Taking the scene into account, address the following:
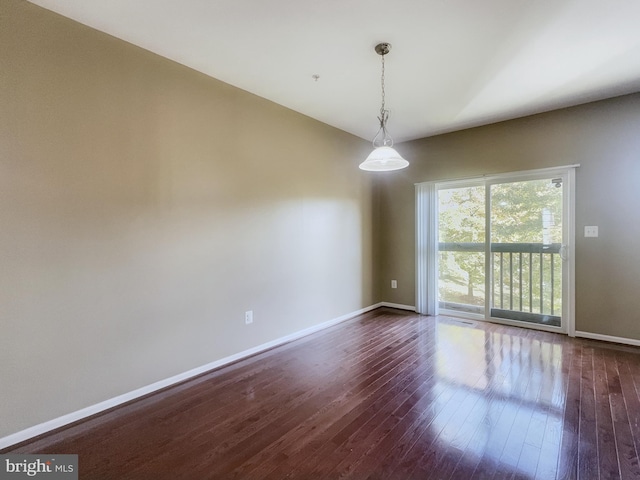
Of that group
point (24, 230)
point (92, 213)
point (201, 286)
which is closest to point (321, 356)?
point (201, 286)

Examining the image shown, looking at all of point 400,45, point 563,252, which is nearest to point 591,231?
point 563,252

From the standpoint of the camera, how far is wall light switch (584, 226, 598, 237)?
3445mm

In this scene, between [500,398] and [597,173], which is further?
[597,173]

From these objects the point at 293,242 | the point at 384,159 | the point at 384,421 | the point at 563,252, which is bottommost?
the point at 384,421

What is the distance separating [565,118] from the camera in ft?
11.8

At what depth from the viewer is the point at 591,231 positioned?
11.4 feet

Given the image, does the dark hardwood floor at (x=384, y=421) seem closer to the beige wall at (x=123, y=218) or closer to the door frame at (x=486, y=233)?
the beige wall at (x=123, y=218)

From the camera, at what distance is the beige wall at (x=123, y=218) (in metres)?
1.86

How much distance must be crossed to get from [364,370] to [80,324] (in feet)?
7.50

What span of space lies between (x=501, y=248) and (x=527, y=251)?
0.98ft

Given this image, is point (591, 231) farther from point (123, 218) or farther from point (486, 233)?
point (123, 218)

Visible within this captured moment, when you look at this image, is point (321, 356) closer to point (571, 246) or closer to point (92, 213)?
point (92, 213)

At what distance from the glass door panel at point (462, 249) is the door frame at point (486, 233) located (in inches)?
3.6

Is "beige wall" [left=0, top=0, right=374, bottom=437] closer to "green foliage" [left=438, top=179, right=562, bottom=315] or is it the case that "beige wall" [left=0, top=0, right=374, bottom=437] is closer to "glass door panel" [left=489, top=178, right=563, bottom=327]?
"green foliage" [left=438, top=179, right=562, bottom=315]
